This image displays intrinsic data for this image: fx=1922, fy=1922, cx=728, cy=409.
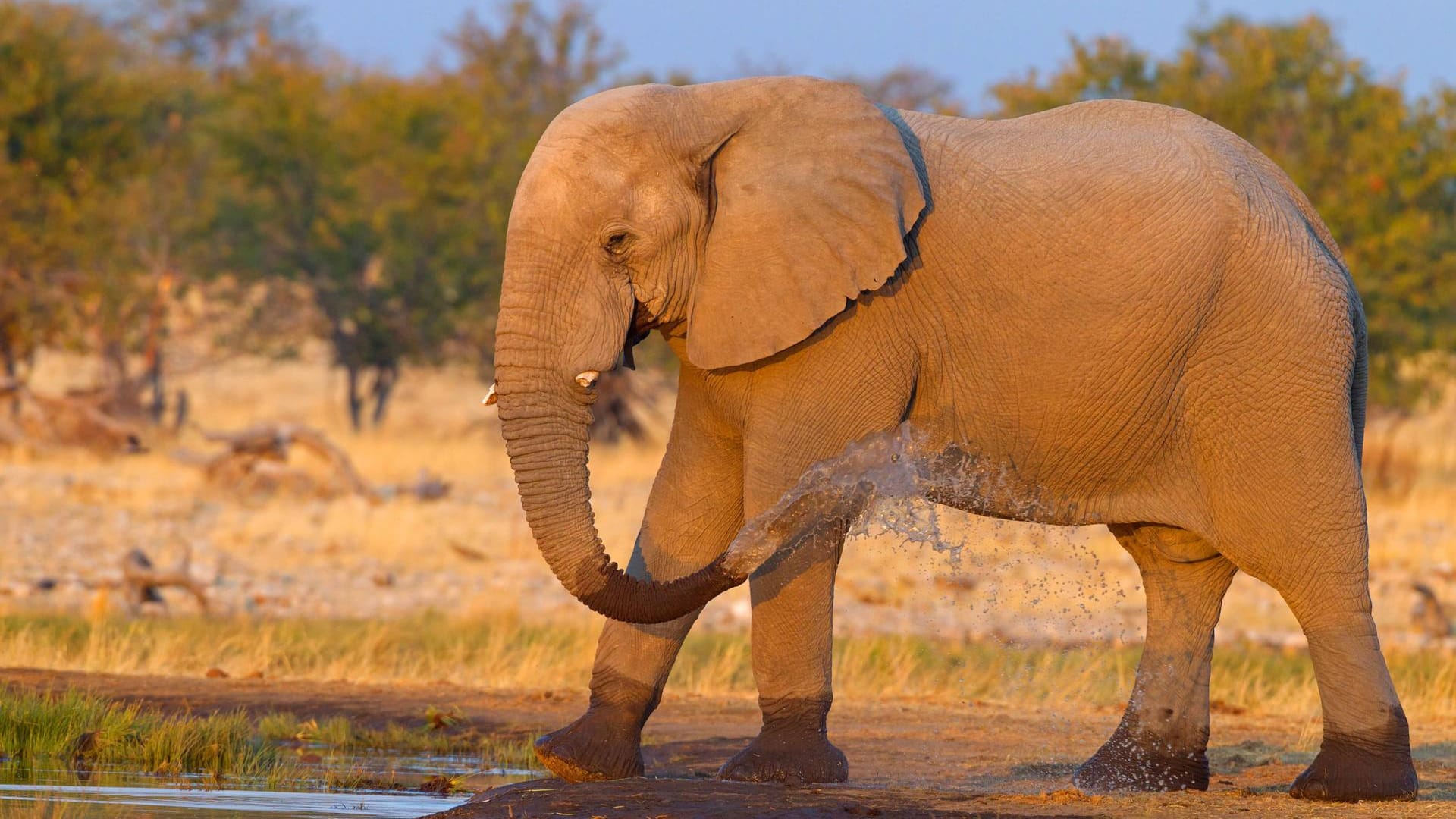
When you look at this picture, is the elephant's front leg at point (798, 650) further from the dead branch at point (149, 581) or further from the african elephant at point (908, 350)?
the dead branch at point (149, 581)

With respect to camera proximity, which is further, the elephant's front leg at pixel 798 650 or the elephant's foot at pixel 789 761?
the elephant's foot at pixel 789 761

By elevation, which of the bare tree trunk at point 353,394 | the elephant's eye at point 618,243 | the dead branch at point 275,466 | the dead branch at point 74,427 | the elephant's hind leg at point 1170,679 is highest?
the bare tree trunk at point 353,394

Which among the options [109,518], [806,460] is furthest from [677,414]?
[109,518]

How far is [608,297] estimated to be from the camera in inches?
233

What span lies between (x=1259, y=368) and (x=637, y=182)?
7.18 ft

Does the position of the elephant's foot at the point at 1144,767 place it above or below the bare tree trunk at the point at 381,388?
below

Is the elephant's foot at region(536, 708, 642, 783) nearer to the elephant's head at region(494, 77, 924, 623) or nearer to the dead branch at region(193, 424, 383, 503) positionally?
the elephant's head at region(494, 77, 924, 623)

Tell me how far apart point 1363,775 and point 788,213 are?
2673 mm

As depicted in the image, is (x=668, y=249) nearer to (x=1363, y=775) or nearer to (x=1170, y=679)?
(x=1170, y=679)

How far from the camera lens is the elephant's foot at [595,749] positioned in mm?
6500

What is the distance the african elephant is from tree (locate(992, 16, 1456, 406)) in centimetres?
1763

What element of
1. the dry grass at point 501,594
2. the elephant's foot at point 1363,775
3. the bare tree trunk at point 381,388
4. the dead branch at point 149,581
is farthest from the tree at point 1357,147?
the elephant's foot at point 1363,775

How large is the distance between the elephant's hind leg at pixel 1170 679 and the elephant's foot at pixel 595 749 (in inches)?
65.9

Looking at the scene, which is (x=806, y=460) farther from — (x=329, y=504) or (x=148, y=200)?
(x=148, y=200)
